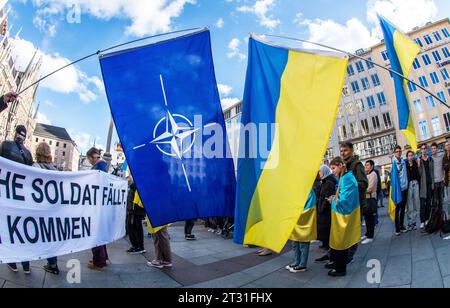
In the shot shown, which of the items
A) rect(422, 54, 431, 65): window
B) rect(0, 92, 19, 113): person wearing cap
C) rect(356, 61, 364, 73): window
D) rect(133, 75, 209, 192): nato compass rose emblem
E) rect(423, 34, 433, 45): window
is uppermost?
rect(423, 34, 433, 45): window

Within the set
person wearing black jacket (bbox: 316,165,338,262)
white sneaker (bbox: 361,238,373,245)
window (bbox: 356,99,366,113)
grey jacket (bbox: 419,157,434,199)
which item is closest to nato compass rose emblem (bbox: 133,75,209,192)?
person wearing black jacket (bbox: 316,165,338,262)

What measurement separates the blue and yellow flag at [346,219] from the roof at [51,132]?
132034 mm

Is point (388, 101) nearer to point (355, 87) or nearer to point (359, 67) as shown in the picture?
point (355, 87)

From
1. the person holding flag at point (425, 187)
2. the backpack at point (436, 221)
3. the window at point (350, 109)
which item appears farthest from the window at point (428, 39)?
the backpack at point (436, 221)

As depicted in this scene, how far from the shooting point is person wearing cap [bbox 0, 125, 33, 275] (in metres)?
3.79

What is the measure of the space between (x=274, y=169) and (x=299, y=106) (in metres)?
0.83

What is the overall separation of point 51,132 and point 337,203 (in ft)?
468

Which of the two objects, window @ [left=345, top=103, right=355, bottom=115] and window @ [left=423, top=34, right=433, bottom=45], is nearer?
window @ [left=423, top=34, right=433, bottom=45]

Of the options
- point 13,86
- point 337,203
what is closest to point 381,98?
point 337,203

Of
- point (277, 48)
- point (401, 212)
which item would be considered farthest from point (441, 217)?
point (277, 48)

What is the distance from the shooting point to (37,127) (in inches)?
4483

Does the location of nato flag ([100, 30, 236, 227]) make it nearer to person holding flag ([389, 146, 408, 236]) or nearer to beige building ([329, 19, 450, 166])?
person holding flag ([389, 146, 408, 236])

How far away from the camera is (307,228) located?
15.2 feet

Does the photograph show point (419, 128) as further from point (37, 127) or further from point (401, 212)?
point (37, 127)
